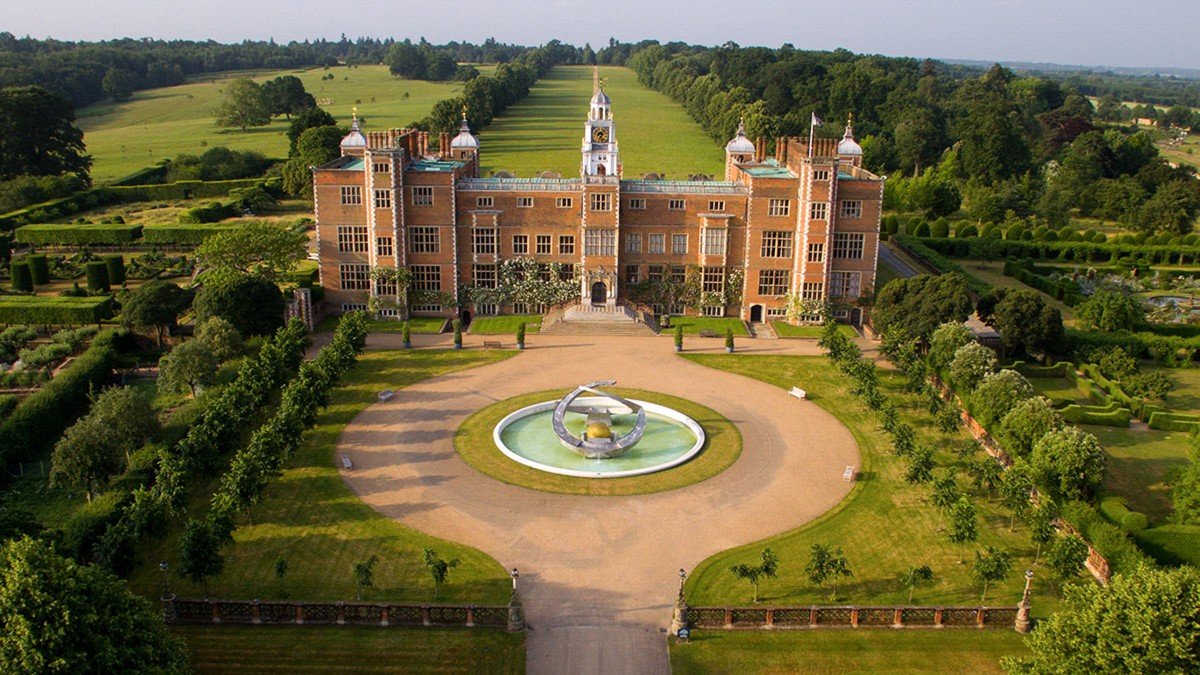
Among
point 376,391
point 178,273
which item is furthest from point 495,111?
point 376,391

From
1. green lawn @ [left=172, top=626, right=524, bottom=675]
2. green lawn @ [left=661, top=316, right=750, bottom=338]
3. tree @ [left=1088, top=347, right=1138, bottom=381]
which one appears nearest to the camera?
green lawn @ [left=172, top=626, right=524, bottom=675]

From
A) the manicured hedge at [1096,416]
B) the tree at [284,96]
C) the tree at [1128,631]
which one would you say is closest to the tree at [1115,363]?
the manicured hedge at [1096,416]

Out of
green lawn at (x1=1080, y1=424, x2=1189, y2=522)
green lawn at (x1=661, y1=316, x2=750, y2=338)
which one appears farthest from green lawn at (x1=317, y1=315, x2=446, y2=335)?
green lawn at (x1=1080, y1=424, x2=1189, y2=522)

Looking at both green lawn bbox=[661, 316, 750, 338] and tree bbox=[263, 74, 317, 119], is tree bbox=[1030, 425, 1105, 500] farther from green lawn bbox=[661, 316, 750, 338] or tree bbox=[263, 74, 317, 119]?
tree bbox=[263, 74, 317, 119]

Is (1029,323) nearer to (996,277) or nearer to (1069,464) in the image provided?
(1069,464)

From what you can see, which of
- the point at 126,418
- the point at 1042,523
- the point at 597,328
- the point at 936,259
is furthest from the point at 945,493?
the point at 936,259

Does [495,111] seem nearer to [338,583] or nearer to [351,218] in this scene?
[351,218]
